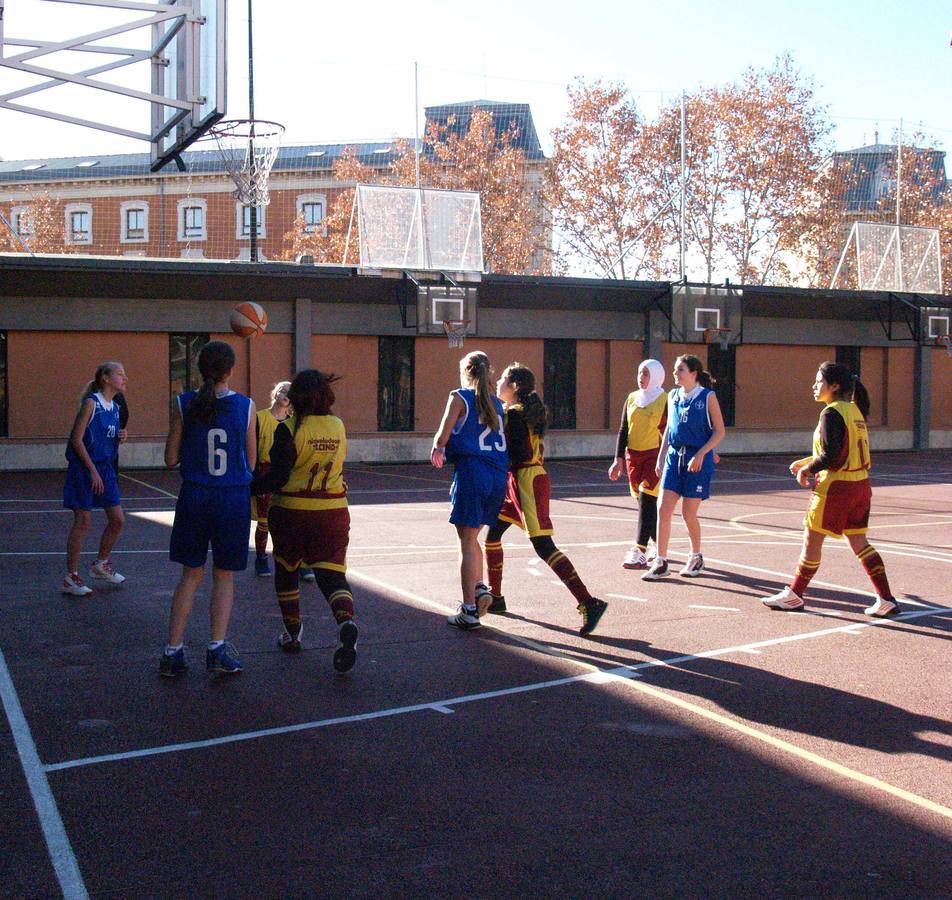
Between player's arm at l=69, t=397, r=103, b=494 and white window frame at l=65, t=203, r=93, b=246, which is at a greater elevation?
white window frame at l=65, t=203, r=93, b=246

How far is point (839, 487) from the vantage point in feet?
28.5

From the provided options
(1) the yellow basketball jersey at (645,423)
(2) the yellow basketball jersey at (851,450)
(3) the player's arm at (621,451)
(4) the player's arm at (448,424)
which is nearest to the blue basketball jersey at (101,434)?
(4) the player's arm at (448,424)

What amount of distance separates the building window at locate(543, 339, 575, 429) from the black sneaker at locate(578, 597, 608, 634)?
2123 centimetres

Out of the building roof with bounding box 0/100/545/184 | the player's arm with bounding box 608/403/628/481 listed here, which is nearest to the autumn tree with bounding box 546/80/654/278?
the building roof with bounding box 0/100/545/184

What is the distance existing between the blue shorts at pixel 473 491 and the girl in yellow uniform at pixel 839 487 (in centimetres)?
244

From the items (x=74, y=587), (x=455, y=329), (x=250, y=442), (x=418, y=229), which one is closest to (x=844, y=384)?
(x=250, y=442)

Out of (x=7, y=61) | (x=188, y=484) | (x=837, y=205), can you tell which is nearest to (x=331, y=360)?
(x=7, y=61)

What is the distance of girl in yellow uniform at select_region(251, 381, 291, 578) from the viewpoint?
8.82 meters

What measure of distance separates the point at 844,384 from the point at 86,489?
6094 millimetres

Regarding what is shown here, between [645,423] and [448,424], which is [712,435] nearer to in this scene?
[645,423]

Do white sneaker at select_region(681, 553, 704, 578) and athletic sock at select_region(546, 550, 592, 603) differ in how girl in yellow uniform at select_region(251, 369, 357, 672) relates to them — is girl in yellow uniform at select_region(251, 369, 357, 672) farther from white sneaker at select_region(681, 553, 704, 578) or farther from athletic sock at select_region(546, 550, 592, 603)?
white sneaker at select_region(681, 553, 704, 578)

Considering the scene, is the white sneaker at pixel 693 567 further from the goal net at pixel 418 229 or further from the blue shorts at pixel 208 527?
the goal net at pixel 418 229

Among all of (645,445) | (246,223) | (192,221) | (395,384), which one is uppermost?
(192,221)

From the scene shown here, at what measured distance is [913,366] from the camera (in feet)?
110
